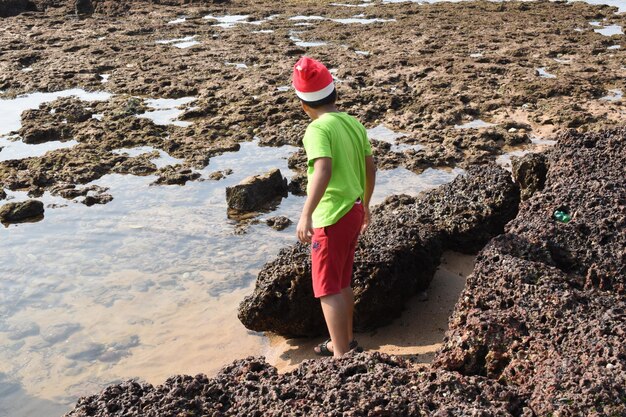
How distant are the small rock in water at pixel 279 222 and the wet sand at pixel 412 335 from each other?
8.02 ft

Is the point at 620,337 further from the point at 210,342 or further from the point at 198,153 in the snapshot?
the point at 198,153

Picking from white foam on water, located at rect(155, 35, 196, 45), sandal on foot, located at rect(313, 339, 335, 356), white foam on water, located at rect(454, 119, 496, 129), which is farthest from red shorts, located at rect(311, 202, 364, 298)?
white foam on water, located at rect(155, 35, 196, 45)

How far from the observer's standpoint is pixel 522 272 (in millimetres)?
3531

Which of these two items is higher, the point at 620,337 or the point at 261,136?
the point at 620,337

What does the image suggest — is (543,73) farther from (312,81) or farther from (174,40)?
(174,40)

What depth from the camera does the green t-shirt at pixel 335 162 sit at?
13.6 ft

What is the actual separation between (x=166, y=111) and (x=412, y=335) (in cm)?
823

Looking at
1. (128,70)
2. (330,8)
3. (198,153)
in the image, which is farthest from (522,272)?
(330,8)

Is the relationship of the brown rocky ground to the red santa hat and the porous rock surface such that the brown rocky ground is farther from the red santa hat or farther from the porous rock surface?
the red santa hat

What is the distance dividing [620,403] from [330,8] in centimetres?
2029

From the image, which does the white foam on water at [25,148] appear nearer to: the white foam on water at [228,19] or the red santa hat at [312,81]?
the red santa hat at [312,81]

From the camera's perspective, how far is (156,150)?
409 inches

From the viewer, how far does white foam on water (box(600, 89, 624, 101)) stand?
10968 mm

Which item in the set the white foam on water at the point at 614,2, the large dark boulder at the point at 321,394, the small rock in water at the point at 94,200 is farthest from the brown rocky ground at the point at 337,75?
the large dark boulder at the point at 321,394
